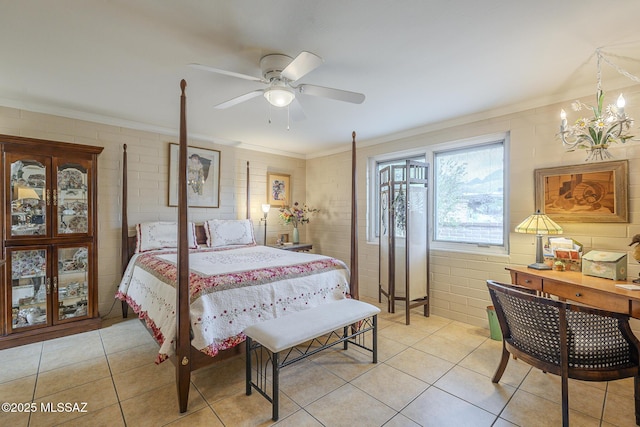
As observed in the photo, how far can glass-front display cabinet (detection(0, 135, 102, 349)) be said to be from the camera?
9.08ft

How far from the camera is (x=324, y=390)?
2.12 metres

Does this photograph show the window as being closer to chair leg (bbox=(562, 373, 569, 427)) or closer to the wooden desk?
the wooden desk

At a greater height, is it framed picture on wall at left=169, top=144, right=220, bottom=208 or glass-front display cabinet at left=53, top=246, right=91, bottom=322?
framed picture on wall at left=169, top=144, right=220, bottom=208

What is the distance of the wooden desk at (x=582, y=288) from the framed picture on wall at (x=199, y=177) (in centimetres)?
394

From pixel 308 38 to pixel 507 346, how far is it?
8.46 ft

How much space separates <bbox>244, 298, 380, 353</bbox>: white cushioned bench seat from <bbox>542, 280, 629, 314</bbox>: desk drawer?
145 cm

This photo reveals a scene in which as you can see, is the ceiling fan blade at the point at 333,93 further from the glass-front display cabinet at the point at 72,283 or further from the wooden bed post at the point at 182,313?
the glass-front display cabinet at the point at 72,283

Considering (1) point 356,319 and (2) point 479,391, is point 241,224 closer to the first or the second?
(1) point 356,319

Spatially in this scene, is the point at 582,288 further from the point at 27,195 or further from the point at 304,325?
the point at 27,195

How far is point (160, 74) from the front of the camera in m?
2.38

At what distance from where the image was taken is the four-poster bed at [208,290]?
6.20 ft

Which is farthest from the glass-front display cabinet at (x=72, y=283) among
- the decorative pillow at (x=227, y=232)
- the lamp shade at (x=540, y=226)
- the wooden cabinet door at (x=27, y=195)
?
the lamp shade at (x=540, y=226)

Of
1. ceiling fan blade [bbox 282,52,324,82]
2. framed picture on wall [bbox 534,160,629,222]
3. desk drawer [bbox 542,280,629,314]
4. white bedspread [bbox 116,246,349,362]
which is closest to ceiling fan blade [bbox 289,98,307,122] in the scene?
ceiling fan blade [bbox 282,52,324,82]

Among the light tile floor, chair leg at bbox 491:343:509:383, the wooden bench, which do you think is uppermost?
the wooden bench
